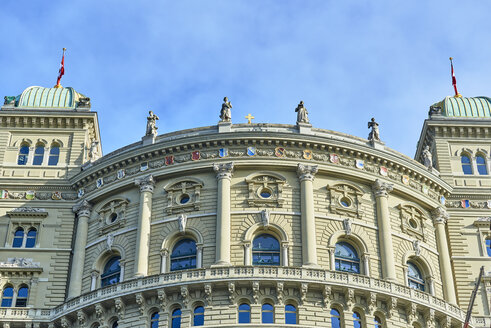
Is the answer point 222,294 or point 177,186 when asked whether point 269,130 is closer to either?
point 177,186

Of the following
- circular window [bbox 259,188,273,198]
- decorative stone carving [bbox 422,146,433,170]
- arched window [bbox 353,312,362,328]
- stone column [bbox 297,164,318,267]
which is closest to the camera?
arched window [bbox 353,312,362,328]

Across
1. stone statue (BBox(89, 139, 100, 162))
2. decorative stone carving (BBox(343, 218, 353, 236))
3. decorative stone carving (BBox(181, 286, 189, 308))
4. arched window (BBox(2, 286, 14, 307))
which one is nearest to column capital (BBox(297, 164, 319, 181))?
decorative stone carving (BBox(343, 218, 353, 236))

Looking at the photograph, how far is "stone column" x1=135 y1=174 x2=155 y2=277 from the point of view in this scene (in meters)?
49.9

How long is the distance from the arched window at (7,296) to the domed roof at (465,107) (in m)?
33.4

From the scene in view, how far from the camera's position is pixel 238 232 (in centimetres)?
5038

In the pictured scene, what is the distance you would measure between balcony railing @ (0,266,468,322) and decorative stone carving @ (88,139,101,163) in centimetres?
1191

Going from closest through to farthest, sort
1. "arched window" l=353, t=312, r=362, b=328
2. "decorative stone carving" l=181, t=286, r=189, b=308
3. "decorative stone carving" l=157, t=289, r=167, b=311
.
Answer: "decorative stone carving" l=181, t=286, r=189, b=308 < "decorative stone carving" l=157, t=289, r=167, b=311 < "arched window" l=353, t=312, r=362, b=328

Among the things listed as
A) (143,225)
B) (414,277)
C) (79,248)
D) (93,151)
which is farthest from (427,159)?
(79,248)

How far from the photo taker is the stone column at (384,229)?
165 ft

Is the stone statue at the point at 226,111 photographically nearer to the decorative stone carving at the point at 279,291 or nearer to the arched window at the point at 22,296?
the decorative stone carving at the point at 279,291

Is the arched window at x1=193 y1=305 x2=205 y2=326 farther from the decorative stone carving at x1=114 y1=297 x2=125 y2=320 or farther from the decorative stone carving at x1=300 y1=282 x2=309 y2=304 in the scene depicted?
the decorative stone carving at x1=300 y1=282 x2=309 y2=304

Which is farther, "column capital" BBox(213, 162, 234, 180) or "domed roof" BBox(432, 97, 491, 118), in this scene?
"domed roof" BBox(432, 97, 491, 118)

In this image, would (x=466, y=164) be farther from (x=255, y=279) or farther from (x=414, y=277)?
(x=255, y=279)

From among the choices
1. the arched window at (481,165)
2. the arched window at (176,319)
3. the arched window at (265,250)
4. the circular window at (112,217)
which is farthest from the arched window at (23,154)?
the arched window at (481,165)
